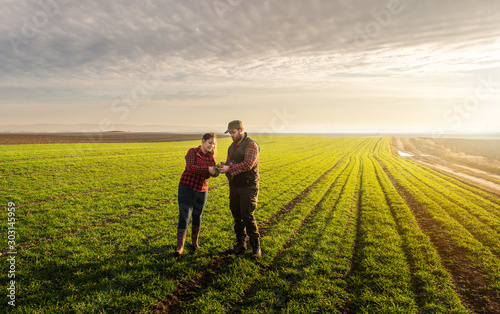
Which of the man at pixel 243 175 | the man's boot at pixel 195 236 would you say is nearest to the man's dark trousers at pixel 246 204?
the man at pixel 243 175

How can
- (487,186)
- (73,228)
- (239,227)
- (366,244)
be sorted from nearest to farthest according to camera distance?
(239,227) → (366,244) → (73,228) → (487,186)

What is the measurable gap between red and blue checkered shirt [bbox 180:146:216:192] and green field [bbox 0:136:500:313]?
2.07m

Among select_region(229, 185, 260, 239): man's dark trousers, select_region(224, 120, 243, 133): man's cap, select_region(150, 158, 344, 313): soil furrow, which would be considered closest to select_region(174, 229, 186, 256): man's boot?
select_region(150, 158, 344, 313): soil furrow

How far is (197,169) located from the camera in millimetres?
5414

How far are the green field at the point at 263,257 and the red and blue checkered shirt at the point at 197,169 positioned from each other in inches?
81.4

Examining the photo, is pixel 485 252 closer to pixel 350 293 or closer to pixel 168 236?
pixel 350 293

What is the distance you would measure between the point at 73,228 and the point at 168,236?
3.58 m

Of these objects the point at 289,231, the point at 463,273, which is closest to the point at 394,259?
the point at 463,273

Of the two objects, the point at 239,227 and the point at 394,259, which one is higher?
the point at 239,227

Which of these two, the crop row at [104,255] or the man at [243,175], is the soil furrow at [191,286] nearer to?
the crop row at [104,255]

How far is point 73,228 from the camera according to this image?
25.0 ft

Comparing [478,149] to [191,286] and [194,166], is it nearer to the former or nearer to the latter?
[194,166]

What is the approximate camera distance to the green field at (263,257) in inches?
172

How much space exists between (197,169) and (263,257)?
10.1 feet
